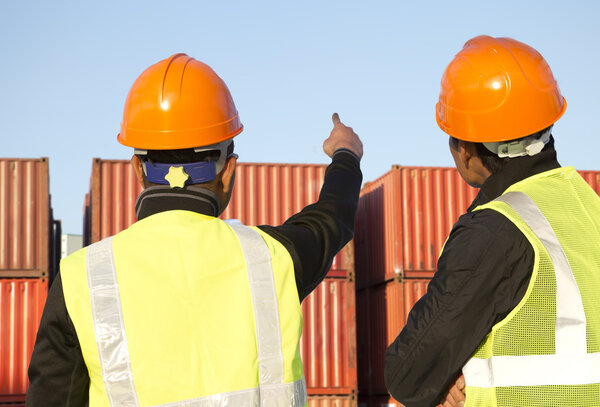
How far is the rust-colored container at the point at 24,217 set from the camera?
536 inches

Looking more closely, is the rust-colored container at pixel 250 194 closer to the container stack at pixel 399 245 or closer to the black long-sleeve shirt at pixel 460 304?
the container stack at pixel 399 245

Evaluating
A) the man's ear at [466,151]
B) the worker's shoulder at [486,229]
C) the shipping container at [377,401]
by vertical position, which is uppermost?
the man's ear at [466,151]

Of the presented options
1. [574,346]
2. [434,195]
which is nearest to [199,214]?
[574,346]

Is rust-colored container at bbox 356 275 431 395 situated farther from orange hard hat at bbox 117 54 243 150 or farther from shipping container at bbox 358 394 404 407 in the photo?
orange hard hat at bbox 117 54 243 150

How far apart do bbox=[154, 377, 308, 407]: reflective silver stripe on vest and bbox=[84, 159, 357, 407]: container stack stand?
11.8 metres

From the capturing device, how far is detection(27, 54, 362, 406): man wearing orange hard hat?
6.59ft

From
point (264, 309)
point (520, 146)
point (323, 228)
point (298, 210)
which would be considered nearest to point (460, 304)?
point (323, 228)

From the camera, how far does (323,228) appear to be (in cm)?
236

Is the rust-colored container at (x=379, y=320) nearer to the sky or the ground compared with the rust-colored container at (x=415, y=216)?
nearer to the ground

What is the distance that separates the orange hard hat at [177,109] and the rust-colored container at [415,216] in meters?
12.6

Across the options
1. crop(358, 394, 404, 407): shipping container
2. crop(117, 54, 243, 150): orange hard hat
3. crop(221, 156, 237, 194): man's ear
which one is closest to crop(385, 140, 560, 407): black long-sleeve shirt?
crop(221, 156, 237, 194): man's ear

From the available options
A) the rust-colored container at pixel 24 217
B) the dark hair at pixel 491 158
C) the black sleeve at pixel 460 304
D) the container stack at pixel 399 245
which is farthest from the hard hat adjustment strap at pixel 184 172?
the container stack at pixel 399 245

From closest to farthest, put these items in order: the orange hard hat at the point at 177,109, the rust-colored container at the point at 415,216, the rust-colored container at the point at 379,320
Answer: the orange hard hat at the point at 177,109, the rust-colored container at the point at 379,320, the rust-colored container at the point at 415,216

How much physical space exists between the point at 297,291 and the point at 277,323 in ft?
0.41
